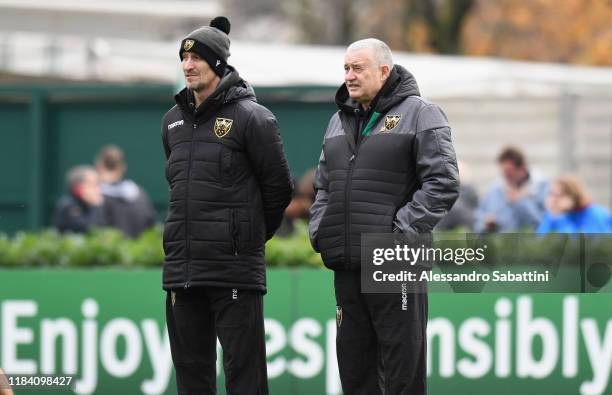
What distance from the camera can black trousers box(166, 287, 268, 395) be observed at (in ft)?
24.4

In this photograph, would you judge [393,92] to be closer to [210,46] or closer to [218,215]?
[210,46]

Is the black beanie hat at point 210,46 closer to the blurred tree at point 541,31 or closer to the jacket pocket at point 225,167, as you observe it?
the jacket pocket at point 225,167

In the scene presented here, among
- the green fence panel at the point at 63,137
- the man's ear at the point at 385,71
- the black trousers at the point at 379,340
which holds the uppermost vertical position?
the green fence panel at the point at 63,137

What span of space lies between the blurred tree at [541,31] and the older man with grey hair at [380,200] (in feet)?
76.7

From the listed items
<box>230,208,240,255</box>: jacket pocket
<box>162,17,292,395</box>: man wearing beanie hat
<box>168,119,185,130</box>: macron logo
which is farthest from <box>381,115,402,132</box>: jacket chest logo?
<box>168,119,185,130</box>: macron logo

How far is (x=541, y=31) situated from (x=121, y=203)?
84.4 feet

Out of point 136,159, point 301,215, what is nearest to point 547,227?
point 301,215

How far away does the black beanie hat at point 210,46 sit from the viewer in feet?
24.3

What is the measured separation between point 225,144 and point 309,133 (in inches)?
328

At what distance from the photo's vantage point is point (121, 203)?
14172mm

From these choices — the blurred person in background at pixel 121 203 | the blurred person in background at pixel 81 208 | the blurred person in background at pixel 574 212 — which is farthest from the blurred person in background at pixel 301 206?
the blurred person in background at pixel 81 208

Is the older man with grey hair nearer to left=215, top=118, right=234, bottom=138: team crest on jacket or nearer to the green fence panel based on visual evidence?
left=215, top=118, right=234, bottom=138: team crest on jacket

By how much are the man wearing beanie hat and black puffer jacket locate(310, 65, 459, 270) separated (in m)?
0.34

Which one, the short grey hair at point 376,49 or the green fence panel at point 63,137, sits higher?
the green fence panel at point 63,137
